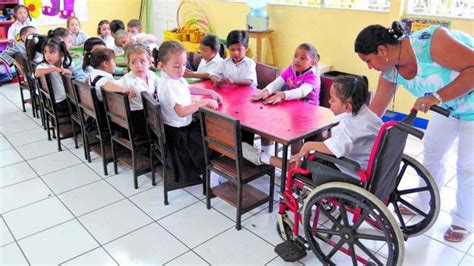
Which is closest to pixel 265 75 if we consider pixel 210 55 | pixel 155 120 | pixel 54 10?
pixel 210 55

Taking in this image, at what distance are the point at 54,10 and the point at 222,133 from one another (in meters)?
5.45

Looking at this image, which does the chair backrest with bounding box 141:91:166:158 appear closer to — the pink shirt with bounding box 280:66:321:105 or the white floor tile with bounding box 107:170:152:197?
the white floor tile with bounding box 107:170:152:197

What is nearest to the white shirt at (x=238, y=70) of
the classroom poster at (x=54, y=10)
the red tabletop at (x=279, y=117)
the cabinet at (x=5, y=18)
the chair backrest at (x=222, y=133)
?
the red tabletop at (x=279, y=117)

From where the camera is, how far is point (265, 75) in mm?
3191

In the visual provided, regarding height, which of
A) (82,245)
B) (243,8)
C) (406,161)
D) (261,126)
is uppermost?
(243,8)

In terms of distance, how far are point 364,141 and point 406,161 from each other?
0.37 m

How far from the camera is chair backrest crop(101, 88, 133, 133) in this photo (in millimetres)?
2466

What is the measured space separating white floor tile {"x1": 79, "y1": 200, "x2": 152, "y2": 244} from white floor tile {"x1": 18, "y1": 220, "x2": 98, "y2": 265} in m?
0.06

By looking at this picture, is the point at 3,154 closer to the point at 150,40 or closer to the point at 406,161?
the point at 150,40

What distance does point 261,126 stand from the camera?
2.13m

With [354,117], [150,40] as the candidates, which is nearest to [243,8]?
[150,40]

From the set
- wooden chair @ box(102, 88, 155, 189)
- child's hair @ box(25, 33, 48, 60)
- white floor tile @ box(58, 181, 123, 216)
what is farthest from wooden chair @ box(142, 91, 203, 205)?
child's hair @ box(25, 33, 48, 60)

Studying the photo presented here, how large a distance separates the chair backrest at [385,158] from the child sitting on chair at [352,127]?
13 centimetres

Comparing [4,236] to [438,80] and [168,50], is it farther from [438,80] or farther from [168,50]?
[438,80]
